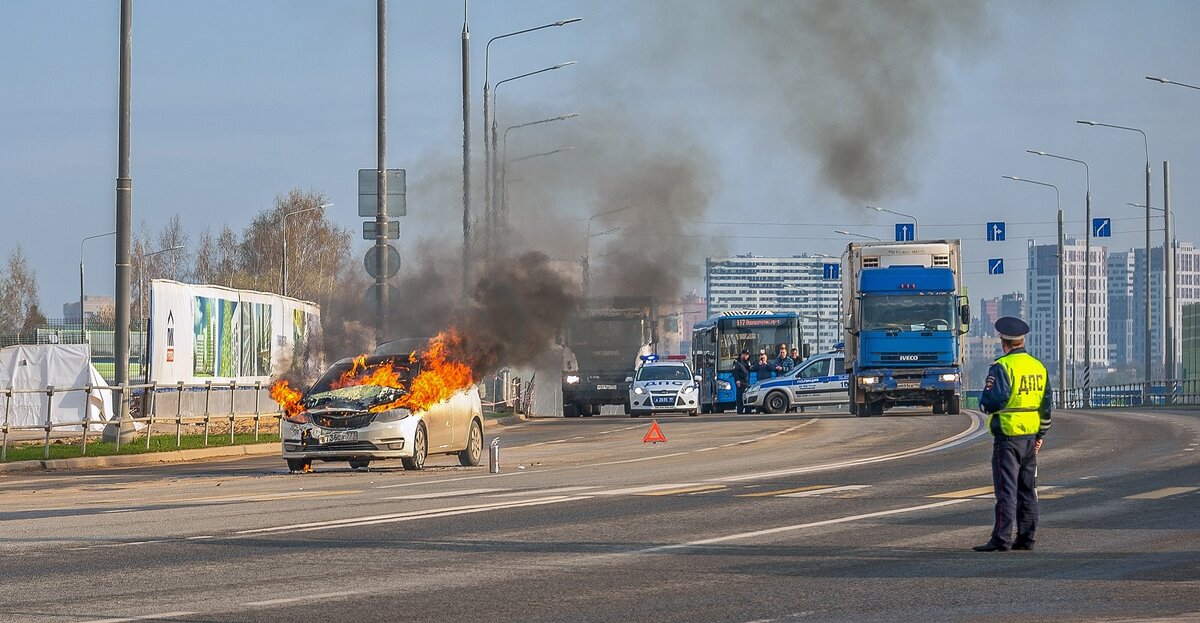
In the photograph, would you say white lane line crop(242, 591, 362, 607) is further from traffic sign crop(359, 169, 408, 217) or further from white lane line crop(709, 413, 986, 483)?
traffic sign crop(359, 169, 408, 217)

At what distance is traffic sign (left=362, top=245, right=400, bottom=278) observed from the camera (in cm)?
3409

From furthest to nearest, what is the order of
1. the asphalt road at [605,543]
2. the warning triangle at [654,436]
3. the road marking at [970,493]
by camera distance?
the warning triangle at [654,436]
the road marking at [970,493]
the asphalt road at [605,543]

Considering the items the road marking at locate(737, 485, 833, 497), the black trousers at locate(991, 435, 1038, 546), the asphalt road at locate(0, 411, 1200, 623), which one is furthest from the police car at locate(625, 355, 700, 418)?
the black trousers at locate(991, 435, 1038, 546)

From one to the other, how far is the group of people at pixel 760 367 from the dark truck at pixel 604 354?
11.7 feet

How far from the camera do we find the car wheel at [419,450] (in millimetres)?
21625

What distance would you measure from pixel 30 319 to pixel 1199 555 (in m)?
106

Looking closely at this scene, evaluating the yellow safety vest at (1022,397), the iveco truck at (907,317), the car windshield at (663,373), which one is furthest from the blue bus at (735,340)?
the yellow safety vest at (1022,397)

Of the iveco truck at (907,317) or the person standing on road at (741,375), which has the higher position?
the iveco truck at (907,317)

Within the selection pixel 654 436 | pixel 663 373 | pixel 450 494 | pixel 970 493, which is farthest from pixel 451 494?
pixel 663 373

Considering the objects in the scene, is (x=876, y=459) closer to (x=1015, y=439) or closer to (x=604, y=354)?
(x=1015, y=439)

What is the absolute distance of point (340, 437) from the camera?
21.2m

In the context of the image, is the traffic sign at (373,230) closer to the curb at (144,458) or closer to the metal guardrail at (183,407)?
the metal guardrail at (183,407)

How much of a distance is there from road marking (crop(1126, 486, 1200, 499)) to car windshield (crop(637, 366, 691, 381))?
30.3 meters

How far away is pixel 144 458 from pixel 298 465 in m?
4.99
